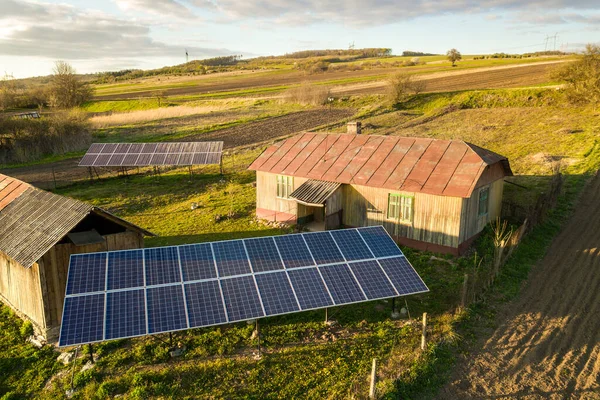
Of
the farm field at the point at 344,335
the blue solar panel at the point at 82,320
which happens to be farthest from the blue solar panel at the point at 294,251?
the blue solar panel at the point at 82,320

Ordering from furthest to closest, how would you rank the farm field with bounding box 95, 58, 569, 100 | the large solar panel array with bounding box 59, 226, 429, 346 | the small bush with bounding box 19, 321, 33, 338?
1. the farm field with bounding box 95, 58, 569, 100
2. the small bush with bounding box 19, 321, 33, 338
3. the large solar panel array with bounding box 59, 226, 429, 346

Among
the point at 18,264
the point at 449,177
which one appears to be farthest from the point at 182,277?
the point at 449,177

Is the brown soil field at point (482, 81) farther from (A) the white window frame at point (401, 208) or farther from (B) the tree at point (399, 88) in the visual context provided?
(A) the white window frame at point (401, 208)

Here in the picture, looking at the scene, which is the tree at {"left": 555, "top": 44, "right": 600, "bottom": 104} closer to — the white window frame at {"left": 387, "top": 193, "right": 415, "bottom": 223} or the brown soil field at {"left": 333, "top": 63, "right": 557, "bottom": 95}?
the brown soil field at {"left": 333, "top": 63, "right": 557, "bottom": 95}

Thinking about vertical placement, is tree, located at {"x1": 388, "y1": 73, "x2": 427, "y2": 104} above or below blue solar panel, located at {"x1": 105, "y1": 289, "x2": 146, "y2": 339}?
above

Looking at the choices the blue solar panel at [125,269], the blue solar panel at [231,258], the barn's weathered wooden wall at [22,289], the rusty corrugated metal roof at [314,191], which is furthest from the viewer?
the rusty corrugated metal roof at [314,191]

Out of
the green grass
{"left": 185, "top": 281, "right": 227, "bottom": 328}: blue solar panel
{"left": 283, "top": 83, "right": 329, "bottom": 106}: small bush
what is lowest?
the green grass

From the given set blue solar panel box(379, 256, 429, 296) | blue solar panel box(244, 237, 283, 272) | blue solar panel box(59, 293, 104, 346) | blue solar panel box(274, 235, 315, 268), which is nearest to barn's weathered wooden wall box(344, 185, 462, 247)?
blue solar panel box(379, 256, 429, 296)
